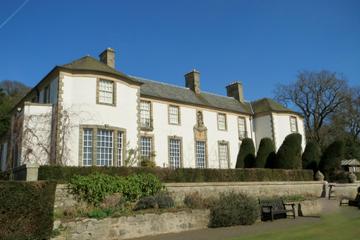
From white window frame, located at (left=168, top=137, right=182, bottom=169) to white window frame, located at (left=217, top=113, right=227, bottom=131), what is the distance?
189 inches

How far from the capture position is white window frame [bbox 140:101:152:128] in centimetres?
2425

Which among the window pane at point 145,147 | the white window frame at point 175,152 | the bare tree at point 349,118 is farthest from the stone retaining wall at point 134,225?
the bare tree at point 349,118

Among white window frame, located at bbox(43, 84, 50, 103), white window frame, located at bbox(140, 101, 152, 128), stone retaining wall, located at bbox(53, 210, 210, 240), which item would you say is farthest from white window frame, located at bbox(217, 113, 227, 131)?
stone retaining wall, located at bbox(53, 210, 210, 240)

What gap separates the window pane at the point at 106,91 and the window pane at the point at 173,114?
6915 mm

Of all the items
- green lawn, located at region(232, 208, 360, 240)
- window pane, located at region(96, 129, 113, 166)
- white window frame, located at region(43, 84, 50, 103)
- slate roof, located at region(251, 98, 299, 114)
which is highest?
slate roof, located at region(251, 98, 299, 114)

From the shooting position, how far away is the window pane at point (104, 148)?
18906 mm

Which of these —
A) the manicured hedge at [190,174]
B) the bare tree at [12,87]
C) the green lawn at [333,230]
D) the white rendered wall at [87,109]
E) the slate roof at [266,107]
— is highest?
the bare tree at [12,87]

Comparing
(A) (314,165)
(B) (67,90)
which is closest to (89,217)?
(B) (67,90)

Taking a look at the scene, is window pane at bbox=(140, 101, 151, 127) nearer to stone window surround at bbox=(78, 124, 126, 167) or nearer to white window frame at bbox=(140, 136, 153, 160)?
white window frame at bbox=(140, 136, 153, 160)

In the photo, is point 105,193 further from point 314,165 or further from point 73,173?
point 314,165

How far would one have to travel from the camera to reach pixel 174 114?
2647 centimetres

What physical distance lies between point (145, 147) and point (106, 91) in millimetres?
5713

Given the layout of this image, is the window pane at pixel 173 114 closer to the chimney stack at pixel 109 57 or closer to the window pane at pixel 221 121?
the window pane at pixel 221 121

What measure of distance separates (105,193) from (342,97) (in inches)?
1425
